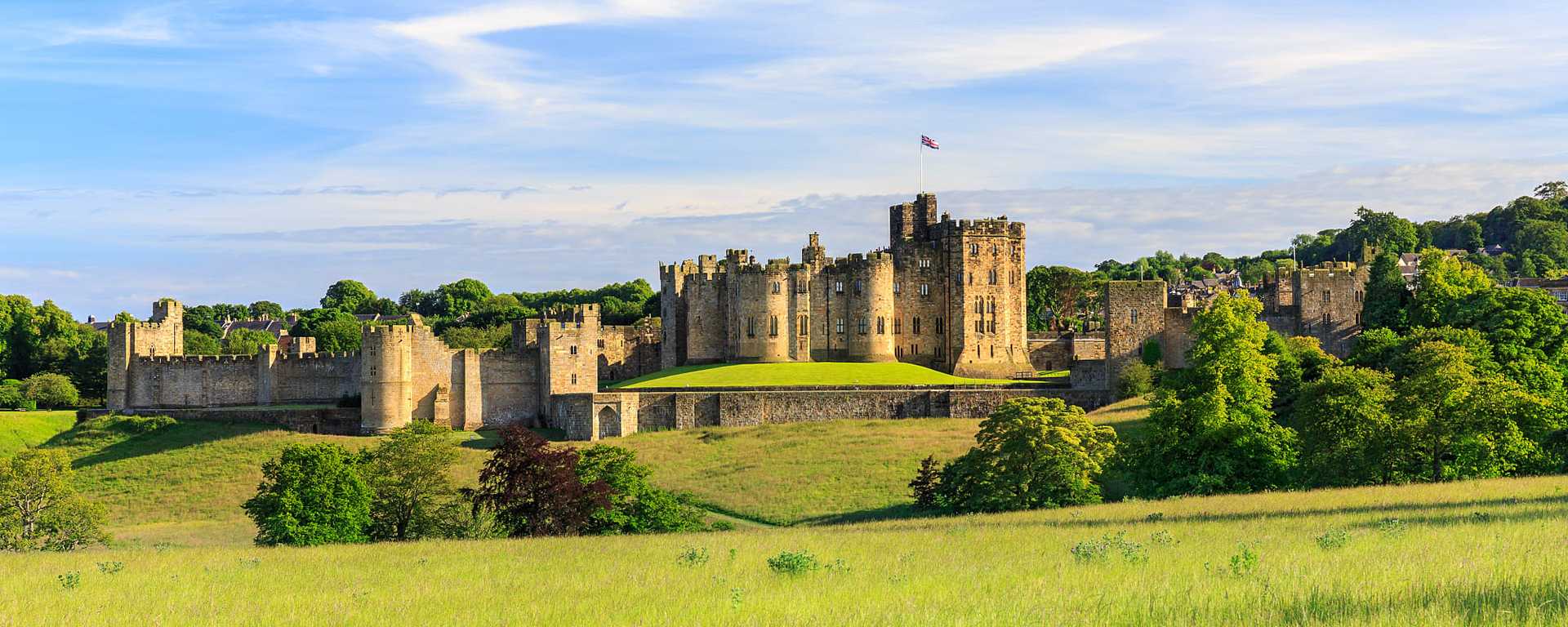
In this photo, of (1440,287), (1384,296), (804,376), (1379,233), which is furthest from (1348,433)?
(1379,233)

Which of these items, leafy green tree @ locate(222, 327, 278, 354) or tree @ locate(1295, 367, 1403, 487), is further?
leafy green tree @ locate(222, 327, 278, 354)

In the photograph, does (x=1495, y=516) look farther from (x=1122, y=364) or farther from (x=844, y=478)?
(x=1122, y=364)

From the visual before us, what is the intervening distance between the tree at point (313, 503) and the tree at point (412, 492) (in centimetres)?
83

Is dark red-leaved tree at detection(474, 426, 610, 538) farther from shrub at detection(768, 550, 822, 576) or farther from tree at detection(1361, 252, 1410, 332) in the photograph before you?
tree at detection(1361, 252, 1410, 332)

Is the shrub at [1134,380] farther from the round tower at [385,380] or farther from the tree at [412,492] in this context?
the round tower at [385,380]

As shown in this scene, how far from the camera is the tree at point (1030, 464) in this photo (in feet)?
156

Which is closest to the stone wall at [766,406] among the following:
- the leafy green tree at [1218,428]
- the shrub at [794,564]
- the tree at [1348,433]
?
the leafy green tree at [1218,428]

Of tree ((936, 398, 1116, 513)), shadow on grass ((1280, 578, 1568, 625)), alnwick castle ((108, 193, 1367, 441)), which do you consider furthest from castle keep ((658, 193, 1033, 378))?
shadow on grass ((1280, 578, 1568, 625))

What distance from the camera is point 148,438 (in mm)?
73750

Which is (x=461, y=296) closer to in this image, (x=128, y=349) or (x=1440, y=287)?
(x=128, y=349)

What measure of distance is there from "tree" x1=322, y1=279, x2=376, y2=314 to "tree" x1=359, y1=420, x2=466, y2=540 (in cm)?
11897

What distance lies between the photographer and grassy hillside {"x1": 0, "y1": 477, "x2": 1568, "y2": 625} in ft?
49.1

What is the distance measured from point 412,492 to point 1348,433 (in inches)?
1182

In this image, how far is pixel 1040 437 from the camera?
4816cm
